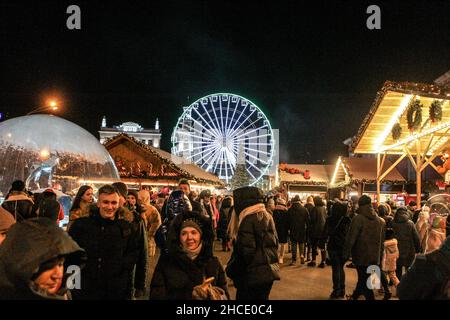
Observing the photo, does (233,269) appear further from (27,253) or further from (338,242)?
(338,242)

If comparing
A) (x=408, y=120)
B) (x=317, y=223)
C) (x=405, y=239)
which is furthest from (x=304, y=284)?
(x=408, y=120)

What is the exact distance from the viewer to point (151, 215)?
835 centimetres

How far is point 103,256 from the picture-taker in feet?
12.6

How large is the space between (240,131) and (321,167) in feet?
28.8

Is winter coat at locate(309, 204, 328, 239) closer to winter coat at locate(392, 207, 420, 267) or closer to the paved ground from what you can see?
the paved ground

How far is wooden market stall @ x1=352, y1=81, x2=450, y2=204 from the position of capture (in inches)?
485

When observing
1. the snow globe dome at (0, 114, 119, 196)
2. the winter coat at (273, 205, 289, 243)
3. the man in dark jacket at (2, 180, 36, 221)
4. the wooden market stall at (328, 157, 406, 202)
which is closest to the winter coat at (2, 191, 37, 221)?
the man in dark jacket at (2, 180, 36, 221)

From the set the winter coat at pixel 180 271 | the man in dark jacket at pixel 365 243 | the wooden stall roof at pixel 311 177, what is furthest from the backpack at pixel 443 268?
the wooden stall roof at pixel 311 177

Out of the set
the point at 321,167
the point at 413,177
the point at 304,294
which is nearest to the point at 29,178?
the point at 304,294

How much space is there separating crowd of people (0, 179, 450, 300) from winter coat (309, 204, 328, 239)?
2.31 meters

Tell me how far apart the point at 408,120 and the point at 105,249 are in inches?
504

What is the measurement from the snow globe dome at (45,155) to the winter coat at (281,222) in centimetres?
520
